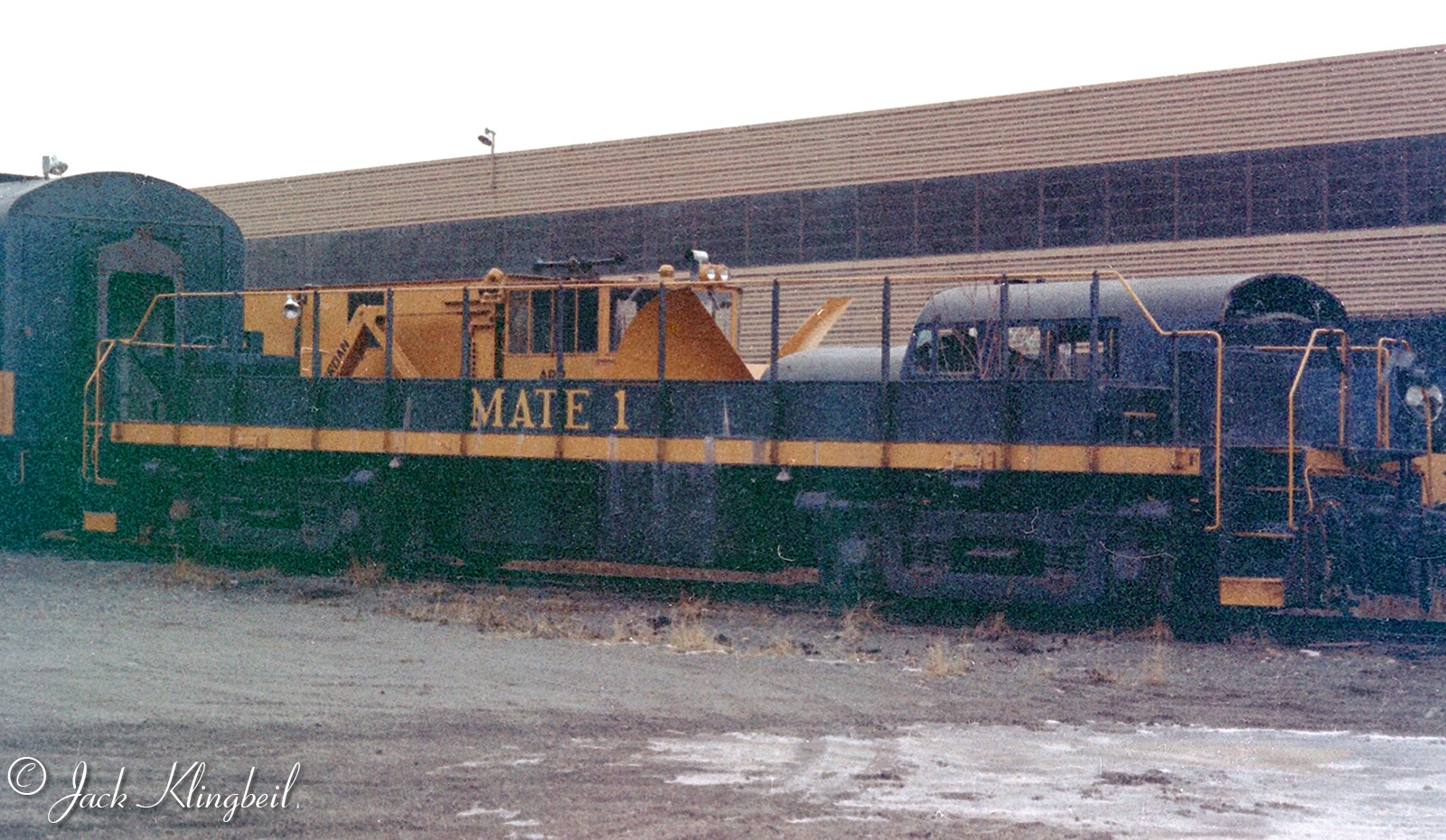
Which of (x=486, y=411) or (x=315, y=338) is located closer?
(x=486, y=411)

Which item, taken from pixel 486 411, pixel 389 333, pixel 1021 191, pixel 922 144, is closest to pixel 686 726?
pixel 486 411

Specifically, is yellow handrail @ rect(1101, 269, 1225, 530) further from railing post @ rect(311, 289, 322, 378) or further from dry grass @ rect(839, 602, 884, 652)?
railing post @ rect(311, 289, 322, 378)

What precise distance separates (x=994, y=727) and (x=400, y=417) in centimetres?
913

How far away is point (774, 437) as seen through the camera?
1348cm

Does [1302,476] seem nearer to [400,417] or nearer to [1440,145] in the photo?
[400,417]

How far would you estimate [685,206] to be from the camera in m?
28.5

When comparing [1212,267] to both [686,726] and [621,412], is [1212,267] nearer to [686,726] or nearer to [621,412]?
[621,412]

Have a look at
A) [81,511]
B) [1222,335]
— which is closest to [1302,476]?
[1222,335]

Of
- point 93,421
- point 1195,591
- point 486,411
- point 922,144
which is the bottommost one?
point 1195,591

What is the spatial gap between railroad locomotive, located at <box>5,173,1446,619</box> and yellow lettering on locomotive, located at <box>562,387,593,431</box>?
0.05 m

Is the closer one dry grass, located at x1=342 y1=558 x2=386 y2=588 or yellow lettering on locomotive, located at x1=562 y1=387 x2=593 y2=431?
yellow lettering on locomotive, located at x1=562 y1=387 x2=593 y2=431

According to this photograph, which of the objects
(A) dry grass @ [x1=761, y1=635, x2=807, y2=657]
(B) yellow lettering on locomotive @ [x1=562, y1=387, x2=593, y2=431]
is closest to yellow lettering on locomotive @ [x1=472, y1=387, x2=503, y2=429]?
(B) yellow lettering on locomotive @ [x1=562, y1=387, x2=593, y2=431]

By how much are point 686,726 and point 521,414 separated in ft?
23.6

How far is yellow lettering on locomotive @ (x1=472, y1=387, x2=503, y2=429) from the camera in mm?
15016
